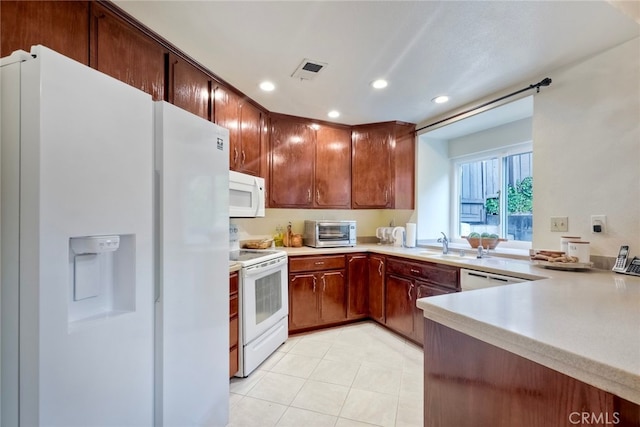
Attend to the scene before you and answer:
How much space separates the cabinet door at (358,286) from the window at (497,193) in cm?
124

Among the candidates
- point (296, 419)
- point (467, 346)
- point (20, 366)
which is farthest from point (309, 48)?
point (296, 419)

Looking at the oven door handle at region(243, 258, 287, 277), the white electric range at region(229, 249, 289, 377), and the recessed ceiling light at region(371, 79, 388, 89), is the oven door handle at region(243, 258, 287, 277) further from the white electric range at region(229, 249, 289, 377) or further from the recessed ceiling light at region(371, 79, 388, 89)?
the recessed ceiling light at region(371, 79, 388, 89)

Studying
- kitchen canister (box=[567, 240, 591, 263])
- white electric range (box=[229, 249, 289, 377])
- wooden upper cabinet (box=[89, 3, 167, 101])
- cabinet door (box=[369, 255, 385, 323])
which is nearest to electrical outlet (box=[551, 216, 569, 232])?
→ kitchen canister (box=[567, 240, 591, 263])

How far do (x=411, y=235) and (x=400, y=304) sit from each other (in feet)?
2.76

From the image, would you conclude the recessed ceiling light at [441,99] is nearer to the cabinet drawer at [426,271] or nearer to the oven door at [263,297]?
the cabinet drawer at [426,271]

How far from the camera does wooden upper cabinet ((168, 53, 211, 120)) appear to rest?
1845 millimetres

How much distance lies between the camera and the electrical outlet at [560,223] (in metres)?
2.03

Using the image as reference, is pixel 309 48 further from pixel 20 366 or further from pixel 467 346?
pixel 20 366

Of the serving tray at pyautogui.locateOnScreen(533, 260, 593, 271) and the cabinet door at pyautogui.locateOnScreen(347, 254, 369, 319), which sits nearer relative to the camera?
the serving tray at pyautogui.locateOnScreen(533, 260, 593, 271)

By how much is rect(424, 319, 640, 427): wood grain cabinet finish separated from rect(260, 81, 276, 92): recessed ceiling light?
2.12m

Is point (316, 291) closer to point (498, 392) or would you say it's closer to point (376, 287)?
point (376, 287)

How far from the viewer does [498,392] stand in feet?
2.62

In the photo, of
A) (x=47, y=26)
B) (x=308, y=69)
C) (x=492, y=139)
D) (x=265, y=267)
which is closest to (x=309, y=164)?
(x=308, y=69)

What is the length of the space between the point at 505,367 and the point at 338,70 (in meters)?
2.04
